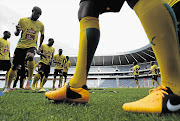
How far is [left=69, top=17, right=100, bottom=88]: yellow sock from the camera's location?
1.08 metres

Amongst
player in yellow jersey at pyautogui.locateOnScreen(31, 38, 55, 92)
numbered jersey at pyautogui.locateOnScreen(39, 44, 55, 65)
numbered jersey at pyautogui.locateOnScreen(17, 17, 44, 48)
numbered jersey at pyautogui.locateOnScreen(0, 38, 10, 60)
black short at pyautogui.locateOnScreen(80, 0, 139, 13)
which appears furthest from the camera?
numbered jersey at pyautogui.locateOnScreen(39, 44, 55, 65)

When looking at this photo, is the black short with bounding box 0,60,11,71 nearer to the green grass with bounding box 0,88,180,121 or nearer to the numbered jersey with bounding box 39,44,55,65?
the numbered jersey with bounding box 39,44,55,65

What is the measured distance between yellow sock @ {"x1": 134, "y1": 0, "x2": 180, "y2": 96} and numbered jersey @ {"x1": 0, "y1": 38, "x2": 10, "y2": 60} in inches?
197

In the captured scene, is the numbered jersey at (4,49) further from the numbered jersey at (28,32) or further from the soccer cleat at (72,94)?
the soccer cleat at (72,94)

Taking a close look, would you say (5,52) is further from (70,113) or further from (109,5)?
(70,113)

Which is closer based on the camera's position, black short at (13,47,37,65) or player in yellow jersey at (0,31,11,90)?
black short at (13,47,37,65)

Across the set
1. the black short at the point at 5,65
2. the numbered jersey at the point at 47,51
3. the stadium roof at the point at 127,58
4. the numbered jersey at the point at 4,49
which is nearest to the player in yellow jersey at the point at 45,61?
the numbered jersey at the point at 47,51

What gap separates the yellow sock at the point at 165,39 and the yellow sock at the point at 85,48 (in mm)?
436

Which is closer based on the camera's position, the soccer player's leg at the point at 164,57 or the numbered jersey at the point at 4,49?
the soccer player's leg at the point at 164,57

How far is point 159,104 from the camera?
719mm

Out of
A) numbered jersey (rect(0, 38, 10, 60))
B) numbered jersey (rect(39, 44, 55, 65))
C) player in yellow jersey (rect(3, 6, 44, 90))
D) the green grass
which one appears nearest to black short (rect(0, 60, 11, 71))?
numbered jersey (rect(0, 38, 10, 60))

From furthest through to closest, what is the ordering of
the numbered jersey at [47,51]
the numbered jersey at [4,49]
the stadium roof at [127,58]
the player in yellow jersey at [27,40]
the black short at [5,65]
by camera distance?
the stadium roof at [127,58] < the numbered jersey at [47,51] < the numbered jersey at [4,49] < the black short at [5,65] < the player in yellow jersey at [27,40]

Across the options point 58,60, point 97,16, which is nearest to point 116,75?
point 58,60

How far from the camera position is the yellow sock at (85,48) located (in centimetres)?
108
